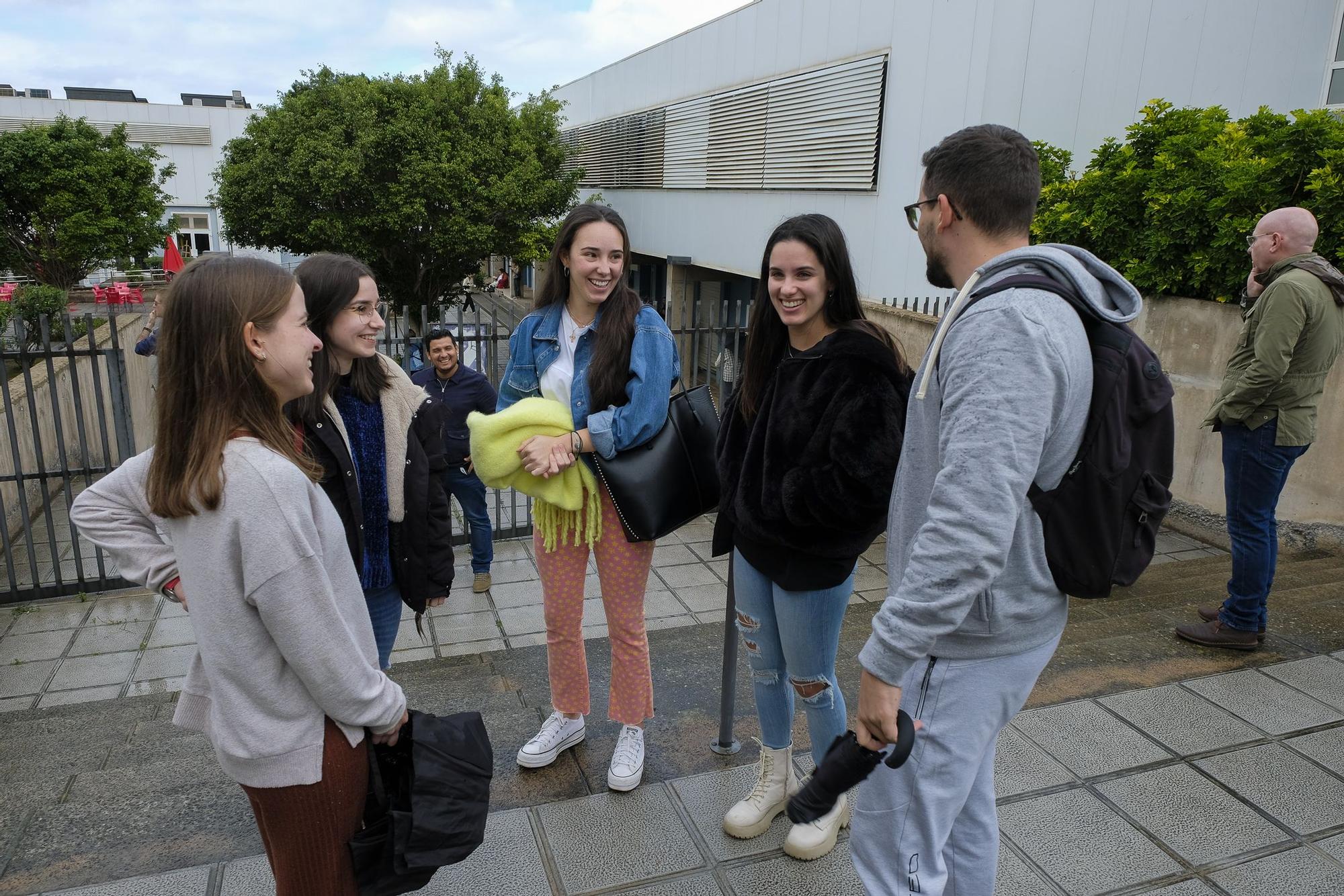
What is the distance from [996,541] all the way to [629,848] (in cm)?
147

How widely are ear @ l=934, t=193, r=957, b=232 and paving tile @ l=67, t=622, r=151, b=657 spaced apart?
529 cm

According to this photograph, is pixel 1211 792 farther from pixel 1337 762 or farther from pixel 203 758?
pixel 203 758

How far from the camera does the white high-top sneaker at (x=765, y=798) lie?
240 centimetres

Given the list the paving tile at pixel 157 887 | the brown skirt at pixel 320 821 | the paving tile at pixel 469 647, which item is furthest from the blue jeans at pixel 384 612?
the paving tile at pixel 469 647

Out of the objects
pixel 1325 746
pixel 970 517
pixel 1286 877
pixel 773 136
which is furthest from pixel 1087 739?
pixel 773 136

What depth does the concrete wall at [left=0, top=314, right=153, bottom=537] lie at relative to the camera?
607 centimetres

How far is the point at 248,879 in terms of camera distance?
2174 mm

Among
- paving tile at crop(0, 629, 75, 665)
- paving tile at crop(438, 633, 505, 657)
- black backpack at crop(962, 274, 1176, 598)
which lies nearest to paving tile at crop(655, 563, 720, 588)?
paving tile at crop(438, 633, 505, 657)

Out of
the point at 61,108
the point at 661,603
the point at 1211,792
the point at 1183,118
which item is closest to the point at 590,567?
the point at 661,603

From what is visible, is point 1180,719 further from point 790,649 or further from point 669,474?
point 669,474

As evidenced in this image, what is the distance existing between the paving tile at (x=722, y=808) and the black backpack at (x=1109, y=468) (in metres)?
1.29

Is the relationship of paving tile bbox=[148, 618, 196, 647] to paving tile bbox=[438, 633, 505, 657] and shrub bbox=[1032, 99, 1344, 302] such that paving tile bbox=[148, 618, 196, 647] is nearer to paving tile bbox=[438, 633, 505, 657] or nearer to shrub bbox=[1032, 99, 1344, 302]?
paving tile bbox=[438, 633, 505, 657]

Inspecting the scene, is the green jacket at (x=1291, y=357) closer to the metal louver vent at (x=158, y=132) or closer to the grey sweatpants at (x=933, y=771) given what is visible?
the grey sweatpants at (x=933, y=771)

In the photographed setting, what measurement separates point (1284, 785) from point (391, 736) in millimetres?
2643
